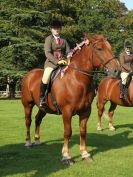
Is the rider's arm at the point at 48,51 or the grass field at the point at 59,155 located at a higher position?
the rider's arm at the point at 48,51

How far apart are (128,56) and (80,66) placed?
18.7 feet

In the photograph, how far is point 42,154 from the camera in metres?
12.1

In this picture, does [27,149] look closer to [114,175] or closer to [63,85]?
[63,85]

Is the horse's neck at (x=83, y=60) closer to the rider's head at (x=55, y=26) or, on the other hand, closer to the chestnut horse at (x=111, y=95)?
the rider's head at (x=55, y=26)

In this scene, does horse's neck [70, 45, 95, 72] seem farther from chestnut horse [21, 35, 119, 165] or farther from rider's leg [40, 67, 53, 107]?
rider's leg [40, 67, 53, 107]

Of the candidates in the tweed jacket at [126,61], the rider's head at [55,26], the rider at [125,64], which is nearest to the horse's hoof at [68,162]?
the rider's head at [55,26]

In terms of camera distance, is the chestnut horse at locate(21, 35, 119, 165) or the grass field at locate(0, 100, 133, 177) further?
the chestnut horse at locate(21, 35, 119, 165)

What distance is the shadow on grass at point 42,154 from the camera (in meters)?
10.1

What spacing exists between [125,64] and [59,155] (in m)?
6.09

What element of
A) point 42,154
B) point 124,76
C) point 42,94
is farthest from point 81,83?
point 124,76

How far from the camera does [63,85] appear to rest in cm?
1135

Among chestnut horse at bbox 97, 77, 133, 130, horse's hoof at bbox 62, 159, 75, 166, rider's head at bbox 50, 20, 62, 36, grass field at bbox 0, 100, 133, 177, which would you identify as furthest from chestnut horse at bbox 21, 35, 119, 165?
chestnut horse at bbox 97, 77, 133, 130

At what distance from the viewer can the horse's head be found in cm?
1062

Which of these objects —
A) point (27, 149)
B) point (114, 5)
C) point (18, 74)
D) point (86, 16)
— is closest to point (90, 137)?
point (27, 149)
